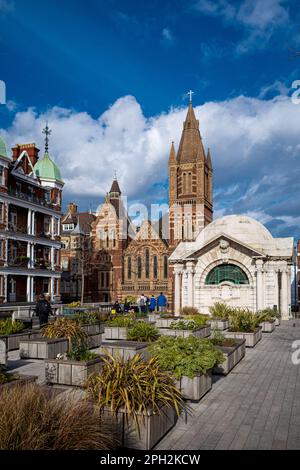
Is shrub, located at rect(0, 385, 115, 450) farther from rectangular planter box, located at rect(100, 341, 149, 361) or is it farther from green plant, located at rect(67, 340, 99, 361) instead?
rectangular planter box, located at rect(100, 341, 149, 361)

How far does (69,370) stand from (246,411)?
4221 mm

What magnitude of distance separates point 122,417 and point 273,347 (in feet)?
41.3

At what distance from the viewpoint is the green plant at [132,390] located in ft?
21.7

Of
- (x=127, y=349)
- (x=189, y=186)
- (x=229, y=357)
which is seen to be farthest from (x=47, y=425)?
(x=189, y=186)

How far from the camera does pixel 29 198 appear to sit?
42.8 metres

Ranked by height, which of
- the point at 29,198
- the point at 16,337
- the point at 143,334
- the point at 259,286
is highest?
the point at 29,198

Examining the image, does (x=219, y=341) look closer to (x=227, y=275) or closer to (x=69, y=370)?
(x=69, y=370)

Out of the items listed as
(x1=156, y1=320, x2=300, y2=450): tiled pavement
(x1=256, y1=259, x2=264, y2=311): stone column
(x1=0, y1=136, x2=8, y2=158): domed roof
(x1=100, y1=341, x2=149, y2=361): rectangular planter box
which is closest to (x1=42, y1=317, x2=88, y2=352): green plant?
(x1=100, y1=341, x2=149, y2=361): rectangular planter box

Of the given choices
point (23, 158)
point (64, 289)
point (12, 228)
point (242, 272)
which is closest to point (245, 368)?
point (242, 272)

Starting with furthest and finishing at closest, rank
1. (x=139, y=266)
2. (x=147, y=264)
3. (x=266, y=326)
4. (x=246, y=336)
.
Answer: (x=139, y=266) → (x=147, y=264) → (x=266, y=326) → (x=246, y=336)

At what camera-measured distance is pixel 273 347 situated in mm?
17641

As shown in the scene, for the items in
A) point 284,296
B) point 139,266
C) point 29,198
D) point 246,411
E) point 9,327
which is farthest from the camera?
point 139,266

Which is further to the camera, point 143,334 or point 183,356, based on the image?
point 143,334

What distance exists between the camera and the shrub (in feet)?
16.5
